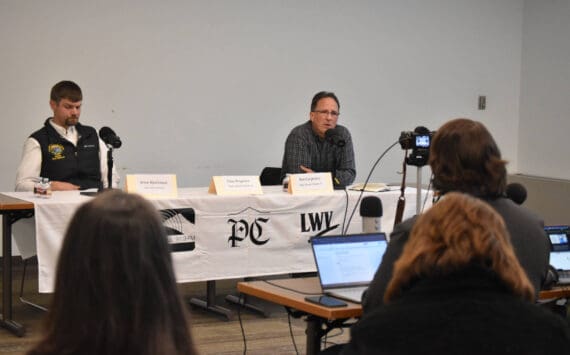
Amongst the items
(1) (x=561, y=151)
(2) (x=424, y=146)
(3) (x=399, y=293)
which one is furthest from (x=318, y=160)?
(3) (x=399, y=293)

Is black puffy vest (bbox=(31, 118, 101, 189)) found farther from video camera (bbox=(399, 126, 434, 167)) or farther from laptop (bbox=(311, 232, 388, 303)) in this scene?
laptop (bbox=(311, 232, 388, 303))

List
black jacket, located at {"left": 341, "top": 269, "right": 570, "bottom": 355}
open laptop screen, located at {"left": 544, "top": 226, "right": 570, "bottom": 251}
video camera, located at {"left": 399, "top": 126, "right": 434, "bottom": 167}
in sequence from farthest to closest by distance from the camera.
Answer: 1. video camera, located at {"left": 399, "top": 126, "right": 434, "bottom": 167}
2. open laptop screen, located at {"left": 544, "top": 226, "right": 570, "bottom": 251}
3. black jacket, located at {"left": 341, "top": 269, "right": 570, "bottom": 355}

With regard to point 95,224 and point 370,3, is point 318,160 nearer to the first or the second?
point 370,3

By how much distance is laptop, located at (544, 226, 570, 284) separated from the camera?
10.6ft

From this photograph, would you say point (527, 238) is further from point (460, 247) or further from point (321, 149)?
point (321, 149)

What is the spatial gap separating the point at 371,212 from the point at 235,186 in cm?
166

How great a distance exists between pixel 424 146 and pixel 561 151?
13.7 ft

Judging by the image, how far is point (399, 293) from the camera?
5.82 ft

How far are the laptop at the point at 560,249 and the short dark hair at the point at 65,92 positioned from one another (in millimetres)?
3095

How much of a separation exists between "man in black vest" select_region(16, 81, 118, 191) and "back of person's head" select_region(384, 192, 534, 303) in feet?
11.8

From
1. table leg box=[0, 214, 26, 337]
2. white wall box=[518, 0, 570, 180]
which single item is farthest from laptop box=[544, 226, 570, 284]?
white wall box=[518, 0, 570, 180]

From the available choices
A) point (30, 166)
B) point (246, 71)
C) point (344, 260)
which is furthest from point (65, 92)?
point (344, 260)

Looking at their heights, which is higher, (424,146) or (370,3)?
(370,3)

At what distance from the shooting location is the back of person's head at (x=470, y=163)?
252 centimetres
